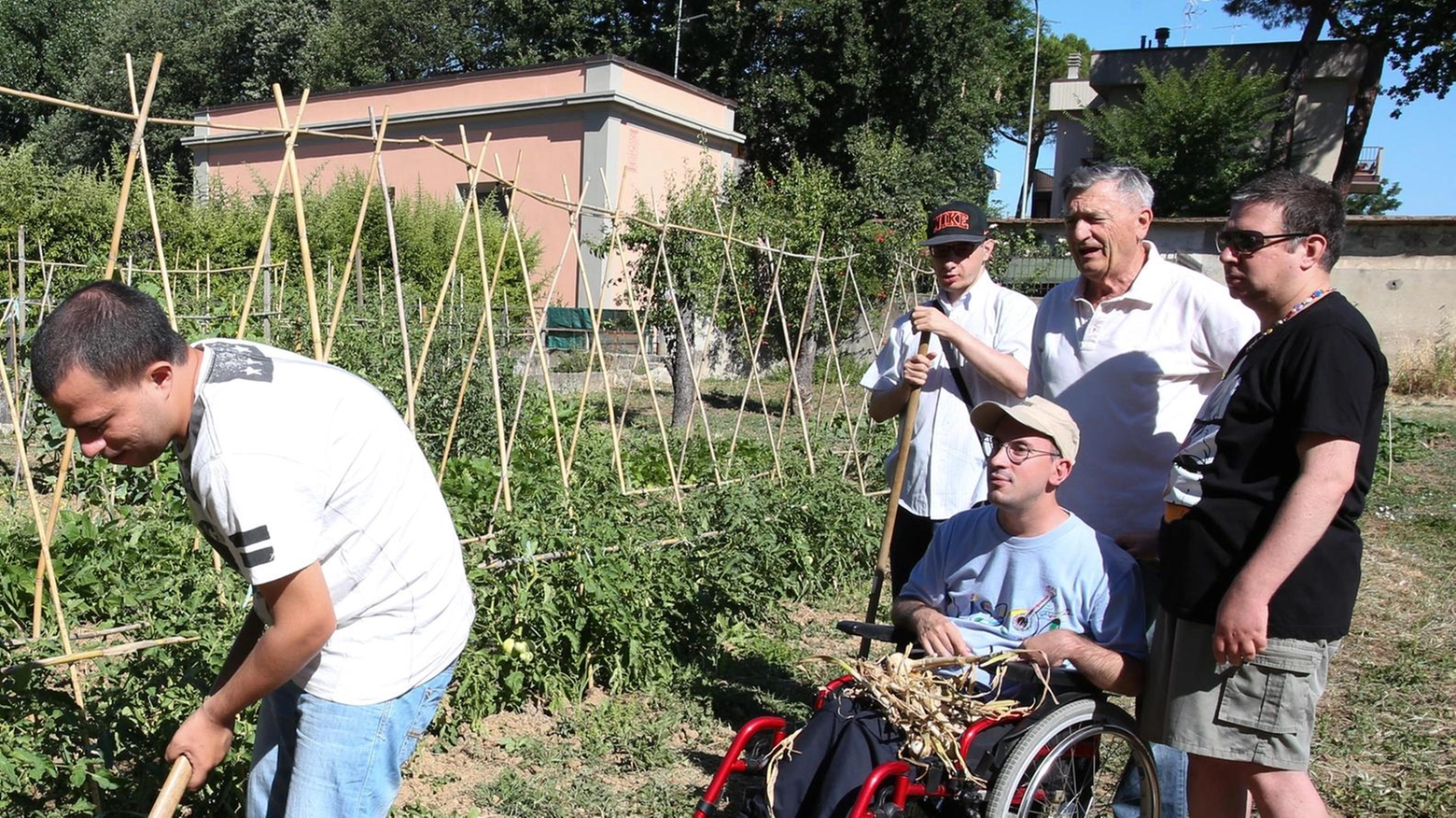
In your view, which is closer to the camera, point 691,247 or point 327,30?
point 691,247

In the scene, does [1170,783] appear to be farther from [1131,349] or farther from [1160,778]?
[1131,349]

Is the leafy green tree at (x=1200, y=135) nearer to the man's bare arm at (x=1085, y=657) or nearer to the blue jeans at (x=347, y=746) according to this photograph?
the man's bare arm at (x=1085, y=657)

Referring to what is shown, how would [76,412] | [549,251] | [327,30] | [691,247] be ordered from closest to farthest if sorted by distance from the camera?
[76,412] < [691,247] < [549,251] < [327,30]

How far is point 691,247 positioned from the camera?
10516 millimetres

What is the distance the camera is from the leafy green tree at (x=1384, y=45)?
22109 millimetres

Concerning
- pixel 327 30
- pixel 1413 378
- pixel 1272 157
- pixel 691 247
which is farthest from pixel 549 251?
pixel 1272 157

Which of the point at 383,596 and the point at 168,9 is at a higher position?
the point at 168,9

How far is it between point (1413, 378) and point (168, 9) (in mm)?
29437

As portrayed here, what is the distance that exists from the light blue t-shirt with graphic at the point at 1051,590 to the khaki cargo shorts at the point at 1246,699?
20 cm

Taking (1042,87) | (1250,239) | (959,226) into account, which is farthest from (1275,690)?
(1042,87)

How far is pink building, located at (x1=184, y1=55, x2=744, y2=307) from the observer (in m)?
18.8

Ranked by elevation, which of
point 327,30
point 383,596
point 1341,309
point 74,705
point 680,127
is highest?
point 327,30

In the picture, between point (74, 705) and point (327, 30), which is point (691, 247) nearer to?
point (74, 705)

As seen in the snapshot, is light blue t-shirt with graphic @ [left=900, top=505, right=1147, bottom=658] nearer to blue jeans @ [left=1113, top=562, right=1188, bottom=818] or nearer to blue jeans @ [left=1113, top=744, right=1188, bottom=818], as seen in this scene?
blue jeans @ [left=1113, top=562, right=1188, bottom=818]
